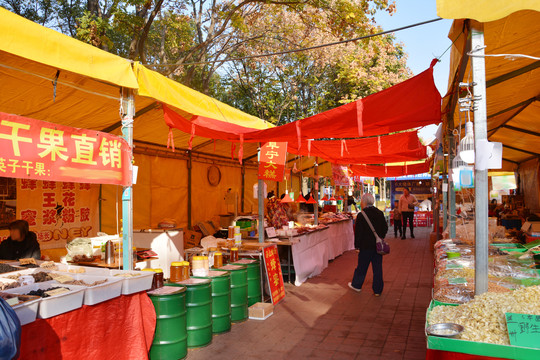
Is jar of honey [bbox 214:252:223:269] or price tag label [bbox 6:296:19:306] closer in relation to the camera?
price tag label [bbox 6:296:19:306]

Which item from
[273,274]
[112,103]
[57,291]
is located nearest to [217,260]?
[273,274]

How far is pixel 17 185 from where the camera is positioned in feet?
22.3

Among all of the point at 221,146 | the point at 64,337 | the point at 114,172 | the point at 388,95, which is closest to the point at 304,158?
the point at 221,146

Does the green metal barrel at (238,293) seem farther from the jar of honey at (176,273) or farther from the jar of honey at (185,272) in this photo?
the jar of honey at (176,273)

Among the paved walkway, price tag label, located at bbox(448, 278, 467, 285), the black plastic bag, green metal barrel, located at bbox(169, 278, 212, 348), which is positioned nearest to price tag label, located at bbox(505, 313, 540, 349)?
price tag label, located at bbox(448, 278, 467, 285)

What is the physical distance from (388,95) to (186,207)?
7.38 meters

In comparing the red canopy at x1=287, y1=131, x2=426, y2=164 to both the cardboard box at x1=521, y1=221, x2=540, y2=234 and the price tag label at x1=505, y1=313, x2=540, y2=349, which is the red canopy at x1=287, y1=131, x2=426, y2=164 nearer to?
the cardboard box at x1=521, y1=221, x2=540, y2=234

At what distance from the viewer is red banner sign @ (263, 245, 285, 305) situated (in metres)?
6.70

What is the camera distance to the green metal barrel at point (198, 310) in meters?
4.68

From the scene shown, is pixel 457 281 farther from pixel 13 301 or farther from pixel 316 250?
pixel 316 250

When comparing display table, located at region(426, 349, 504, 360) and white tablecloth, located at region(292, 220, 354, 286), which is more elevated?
display table, located at region(426, 349, 504, 360)

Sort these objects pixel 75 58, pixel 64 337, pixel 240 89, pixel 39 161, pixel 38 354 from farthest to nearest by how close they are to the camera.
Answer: pixel 240 89, pixel 75 58, pixel 39 161, pixel 64 337, pixel 38 354

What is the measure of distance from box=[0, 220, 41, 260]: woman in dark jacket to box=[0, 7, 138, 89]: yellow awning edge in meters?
2.86

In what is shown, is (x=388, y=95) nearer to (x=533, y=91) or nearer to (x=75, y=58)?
(x=533, y=91)
